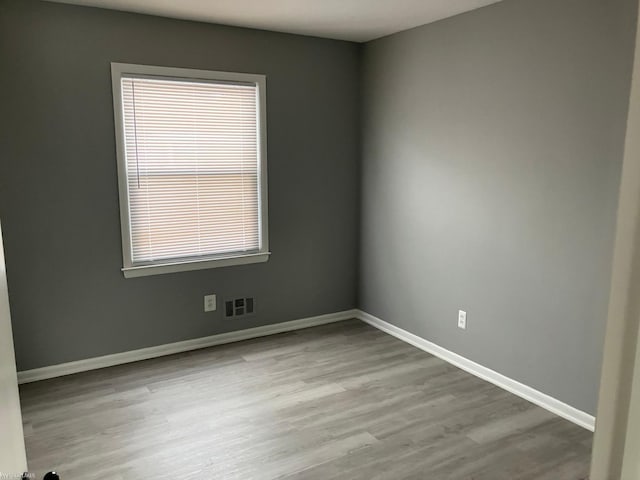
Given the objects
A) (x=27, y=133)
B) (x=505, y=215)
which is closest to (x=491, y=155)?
(x=505, y=215)

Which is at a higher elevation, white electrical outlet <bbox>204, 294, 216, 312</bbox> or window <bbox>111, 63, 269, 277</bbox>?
window <bbox>111, 63, 269, 277</bbox>

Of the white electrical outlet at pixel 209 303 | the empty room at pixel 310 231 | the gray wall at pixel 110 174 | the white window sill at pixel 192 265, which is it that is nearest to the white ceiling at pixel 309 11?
the empty room at pixel 310 231

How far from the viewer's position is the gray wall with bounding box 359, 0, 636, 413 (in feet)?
8.51

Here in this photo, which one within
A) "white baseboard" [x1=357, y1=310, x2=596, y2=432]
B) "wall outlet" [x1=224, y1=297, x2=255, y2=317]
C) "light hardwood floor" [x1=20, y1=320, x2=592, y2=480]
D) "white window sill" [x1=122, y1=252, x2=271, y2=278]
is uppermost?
"white window sill" [x1=122, y1=252, x2=271, y2=278]

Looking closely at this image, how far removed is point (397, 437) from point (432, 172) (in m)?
1.83

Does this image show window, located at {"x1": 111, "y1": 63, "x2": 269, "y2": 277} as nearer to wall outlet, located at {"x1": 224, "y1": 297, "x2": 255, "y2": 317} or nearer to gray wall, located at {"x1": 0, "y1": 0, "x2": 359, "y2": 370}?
gray wall, located at {"x1": 0, "y1": 0, "x2": 359, "y2": 370}

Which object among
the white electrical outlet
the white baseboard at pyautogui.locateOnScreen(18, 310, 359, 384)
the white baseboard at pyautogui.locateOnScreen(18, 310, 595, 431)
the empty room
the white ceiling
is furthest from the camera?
the white electrical outlet

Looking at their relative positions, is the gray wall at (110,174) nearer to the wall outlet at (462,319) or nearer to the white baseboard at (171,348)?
the white baseboard at (171,348)

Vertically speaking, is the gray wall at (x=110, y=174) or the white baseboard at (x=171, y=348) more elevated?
the gray wall at (x=110, y=174)

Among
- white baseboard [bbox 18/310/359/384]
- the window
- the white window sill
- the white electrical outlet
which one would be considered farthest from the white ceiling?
white baseboard [bbox 18/310/359/384]

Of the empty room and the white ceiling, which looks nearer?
the empty room

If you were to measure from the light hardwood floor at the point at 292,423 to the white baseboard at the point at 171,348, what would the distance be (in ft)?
0.24

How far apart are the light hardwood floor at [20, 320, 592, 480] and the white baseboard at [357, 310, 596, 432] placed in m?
0.06

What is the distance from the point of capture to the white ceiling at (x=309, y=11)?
9.99ft
